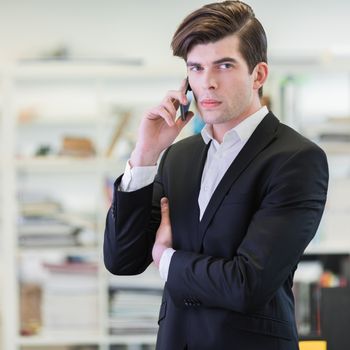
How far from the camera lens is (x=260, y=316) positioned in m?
1.32

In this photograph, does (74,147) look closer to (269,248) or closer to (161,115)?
(161,115)

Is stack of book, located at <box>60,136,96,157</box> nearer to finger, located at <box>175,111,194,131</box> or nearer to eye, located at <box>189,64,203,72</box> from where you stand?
finger, located at <box>175,111,194,131</box>

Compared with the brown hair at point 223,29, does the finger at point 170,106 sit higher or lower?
lower

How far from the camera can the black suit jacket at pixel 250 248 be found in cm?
129

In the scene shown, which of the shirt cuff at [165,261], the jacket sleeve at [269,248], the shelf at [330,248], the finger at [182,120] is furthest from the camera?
the shelf at [330,248]

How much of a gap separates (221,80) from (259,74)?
10 cm

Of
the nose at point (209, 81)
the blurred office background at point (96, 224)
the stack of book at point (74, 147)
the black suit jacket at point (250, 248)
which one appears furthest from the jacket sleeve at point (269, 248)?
the stack of book at point (74, 147)

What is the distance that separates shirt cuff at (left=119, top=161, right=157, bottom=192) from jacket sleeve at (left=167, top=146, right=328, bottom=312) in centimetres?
22

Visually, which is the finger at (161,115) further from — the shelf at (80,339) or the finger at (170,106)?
the shelf at (80,339)

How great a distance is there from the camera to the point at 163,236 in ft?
4.73

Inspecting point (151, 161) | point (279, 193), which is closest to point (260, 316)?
point (279, 193)

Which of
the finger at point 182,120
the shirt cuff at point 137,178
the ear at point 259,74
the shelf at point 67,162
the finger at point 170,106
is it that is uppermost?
the shelf at point 67,162

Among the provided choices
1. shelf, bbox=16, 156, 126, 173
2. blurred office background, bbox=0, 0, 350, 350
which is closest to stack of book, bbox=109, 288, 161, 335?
blurred office background, bbox=0, 0, 350, 350

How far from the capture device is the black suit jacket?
1.29 meters
